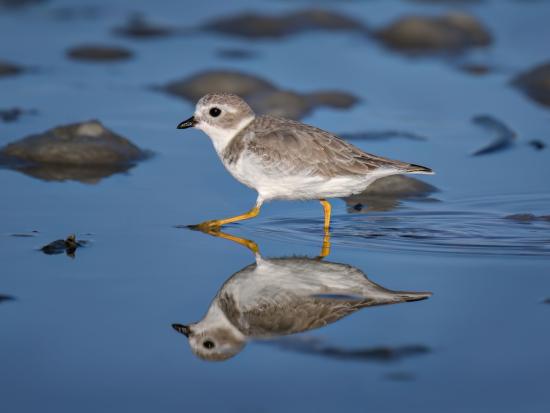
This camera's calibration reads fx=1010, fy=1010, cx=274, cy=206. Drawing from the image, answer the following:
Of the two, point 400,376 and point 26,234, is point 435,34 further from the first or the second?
point 400,376

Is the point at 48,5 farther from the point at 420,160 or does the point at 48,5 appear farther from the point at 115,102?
the point at 420,160

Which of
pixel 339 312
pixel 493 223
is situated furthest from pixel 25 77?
pixel 339 312

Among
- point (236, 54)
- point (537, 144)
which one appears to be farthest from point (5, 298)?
point (236, 54)

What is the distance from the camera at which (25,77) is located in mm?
13383

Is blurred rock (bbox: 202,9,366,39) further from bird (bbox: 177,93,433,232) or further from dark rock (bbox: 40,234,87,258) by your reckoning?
dark rock (bbox: 40,234,87,258)

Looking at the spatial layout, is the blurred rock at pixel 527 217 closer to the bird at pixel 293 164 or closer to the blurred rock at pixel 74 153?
the bird at pixel 293 164

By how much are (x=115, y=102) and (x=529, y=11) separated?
8.25 metres

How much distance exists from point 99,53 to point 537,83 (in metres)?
6.18

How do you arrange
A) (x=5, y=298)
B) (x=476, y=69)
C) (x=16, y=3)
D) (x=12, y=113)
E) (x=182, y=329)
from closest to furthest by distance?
1. (x=182, y=329)
2. (x=5, y=298)
3. (x=12, y=113)
4. (x=476, y=69)
5. (x=16, y=3)

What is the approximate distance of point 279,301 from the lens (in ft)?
21.9

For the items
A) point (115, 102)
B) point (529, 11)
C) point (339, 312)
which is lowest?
point (339, 312)

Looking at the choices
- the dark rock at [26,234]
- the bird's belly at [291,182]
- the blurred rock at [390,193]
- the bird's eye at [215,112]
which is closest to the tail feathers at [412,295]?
the bird's belly at [291,182]

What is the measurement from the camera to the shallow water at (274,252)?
215 inches

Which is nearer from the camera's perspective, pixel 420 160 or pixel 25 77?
pixel 420 160
